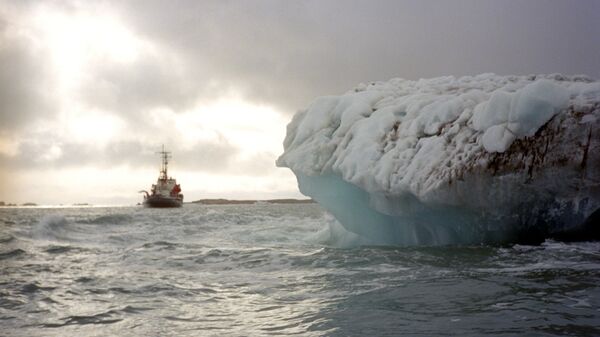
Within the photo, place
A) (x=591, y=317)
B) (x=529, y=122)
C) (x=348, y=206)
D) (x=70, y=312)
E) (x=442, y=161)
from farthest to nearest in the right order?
1. (x=348, y=206)
2. (x=442, y=161)
3. (x=529, y=122)
4. (x=70, y=312)
5. (x=591, y=317)

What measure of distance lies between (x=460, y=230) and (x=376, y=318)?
20.2 feet

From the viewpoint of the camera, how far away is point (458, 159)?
370 inches

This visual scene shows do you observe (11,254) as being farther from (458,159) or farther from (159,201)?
(159,201)

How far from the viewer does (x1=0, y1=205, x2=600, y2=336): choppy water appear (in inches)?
181

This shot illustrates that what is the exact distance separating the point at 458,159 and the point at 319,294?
4.46m

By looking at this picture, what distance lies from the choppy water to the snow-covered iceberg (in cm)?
79

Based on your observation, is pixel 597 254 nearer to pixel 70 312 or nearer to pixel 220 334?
pixel 220 334

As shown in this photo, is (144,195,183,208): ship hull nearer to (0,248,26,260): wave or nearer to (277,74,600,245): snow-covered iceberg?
(0,248,26,260): wave

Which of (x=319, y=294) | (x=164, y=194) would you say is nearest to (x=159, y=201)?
(x=164, y=194)

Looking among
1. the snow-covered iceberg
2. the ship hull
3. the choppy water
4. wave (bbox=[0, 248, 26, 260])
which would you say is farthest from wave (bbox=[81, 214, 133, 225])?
the ship hull

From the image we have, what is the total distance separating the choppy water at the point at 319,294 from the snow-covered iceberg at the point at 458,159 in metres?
0.79

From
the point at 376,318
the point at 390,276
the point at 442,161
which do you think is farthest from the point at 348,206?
the point at 376,318

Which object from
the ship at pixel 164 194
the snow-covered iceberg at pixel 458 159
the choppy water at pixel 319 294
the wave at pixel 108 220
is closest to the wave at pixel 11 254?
the choppy water at pixel 319 294

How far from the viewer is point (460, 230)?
10.4m
